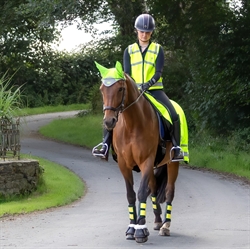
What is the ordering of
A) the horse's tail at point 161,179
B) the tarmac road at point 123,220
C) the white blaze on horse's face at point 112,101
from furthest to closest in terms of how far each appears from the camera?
the horse's tail at point 161,179, the tarmac road at point 123,220, the white blaze on horse's face at point 112,101

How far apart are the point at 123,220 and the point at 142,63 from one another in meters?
3.02

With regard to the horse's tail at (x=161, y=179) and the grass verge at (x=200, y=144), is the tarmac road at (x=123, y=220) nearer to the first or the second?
the horse's tail at (x=161, y=179)

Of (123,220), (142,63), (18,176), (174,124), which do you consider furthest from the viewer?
(18,176)

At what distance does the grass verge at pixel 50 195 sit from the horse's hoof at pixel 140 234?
358 centimetres

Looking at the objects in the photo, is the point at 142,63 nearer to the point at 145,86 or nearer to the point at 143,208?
the point at 145,86

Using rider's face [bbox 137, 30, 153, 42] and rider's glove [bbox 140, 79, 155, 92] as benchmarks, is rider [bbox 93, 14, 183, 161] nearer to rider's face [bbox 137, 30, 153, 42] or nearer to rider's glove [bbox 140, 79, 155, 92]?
rider's face [bbox 137, 30, 153, 42]

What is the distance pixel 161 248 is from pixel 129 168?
125 cm

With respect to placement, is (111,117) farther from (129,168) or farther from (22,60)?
(22,60)

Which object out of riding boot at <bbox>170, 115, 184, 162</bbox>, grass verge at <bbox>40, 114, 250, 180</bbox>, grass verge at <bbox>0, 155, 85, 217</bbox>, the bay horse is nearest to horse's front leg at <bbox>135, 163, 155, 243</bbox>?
the bay horse

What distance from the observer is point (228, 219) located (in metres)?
12.4

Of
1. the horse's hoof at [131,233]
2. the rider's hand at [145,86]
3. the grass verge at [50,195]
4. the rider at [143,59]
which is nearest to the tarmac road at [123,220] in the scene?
the horse's hoof at [131,233]

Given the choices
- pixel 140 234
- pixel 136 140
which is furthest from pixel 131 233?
pixel 136 140

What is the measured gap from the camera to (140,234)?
10000mm

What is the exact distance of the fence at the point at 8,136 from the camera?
592 inches
